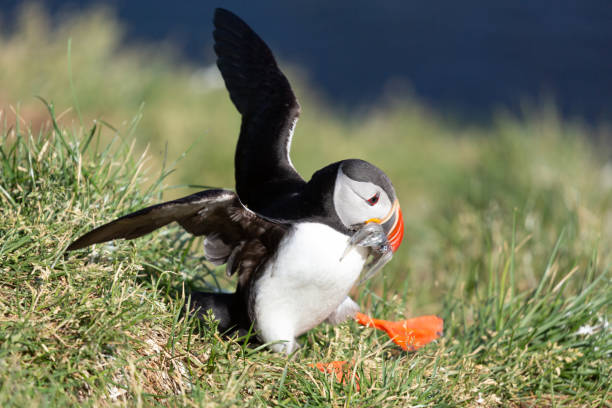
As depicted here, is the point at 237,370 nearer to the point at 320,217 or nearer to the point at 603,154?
the point at 320,217

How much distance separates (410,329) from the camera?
3252 millimetres

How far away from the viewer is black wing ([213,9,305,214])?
337 cm

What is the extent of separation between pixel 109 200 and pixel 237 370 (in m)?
1.16

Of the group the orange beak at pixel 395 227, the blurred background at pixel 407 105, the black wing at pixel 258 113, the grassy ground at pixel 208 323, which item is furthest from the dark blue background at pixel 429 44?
the orange beak at pixel 395 227

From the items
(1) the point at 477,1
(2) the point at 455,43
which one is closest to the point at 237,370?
(2) the point at 455,43

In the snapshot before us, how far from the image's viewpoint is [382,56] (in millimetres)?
17766

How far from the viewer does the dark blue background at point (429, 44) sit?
50.7 ft

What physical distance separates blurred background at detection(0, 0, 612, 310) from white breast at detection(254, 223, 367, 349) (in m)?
0.97

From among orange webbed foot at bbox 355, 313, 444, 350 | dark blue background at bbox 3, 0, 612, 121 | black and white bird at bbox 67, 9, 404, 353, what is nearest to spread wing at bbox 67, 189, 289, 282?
black and white bird at bbox 67, 9, 404, 353

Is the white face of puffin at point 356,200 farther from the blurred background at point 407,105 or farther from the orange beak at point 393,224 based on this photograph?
the blurred background at point 407,105

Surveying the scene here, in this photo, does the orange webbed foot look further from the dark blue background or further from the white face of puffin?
the dark blue background

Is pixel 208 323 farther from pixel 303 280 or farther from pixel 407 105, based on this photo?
pixel 407 105

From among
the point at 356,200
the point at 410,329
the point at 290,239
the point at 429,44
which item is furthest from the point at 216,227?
the point at 429,44

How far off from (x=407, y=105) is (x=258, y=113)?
831 centimetres
